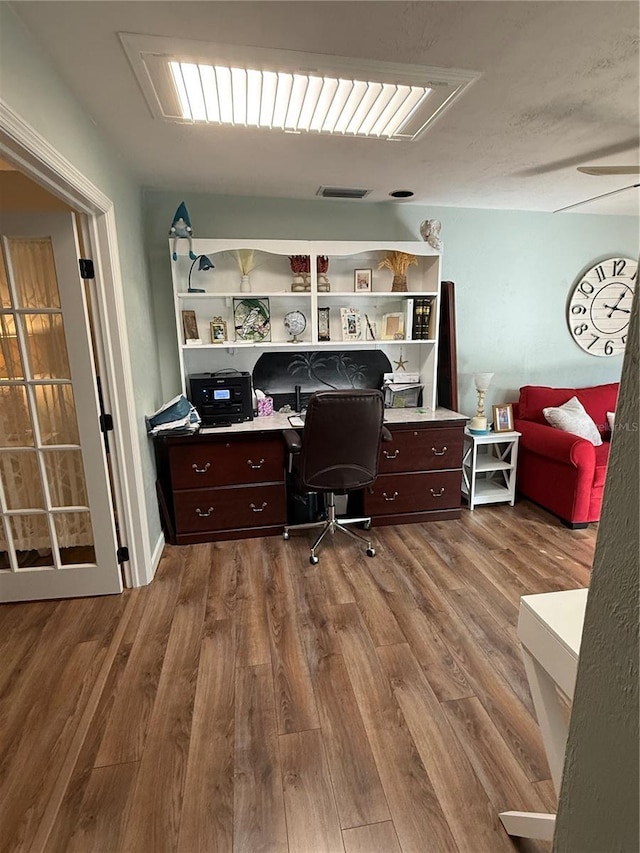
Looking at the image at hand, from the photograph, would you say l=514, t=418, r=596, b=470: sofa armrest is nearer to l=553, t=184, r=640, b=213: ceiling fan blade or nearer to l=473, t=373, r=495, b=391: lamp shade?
l=473, t=373, r=495, b=391: lamp shade

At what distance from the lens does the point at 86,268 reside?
82.4 inches

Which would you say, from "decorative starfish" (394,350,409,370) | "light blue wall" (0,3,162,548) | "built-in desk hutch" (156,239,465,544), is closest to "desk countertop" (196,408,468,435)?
"built-in desk hutch" (156,239,465,544)

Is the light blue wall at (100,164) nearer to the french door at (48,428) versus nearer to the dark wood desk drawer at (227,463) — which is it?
the dark wood desk drawer at (227,463)

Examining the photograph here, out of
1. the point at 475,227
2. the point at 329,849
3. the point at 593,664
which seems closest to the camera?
the point at 593,664

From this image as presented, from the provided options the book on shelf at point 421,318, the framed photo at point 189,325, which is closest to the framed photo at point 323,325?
the book on shelf at point 421,318

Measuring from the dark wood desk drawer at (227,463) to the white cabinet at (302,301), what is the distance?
0.63 m

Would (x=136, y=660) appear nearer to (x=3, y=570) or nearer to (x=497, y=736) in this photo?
(x=3, y=570)

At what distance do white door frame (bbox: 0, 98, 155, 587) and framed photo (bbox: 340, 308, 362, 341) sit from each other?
165 cm

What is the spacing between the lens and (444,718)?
1.62 meters

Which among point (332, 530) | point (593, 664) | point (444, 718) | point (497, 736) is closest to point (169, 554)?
point (332, 530)

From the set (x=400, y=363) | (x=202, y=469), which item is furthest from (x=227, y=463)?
(x=400, y=363)

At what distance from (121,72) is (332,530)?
102 inches

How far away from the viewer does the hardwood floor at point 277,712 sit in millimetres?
1285

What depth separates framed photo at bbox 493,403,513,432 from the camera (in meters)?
3.51
